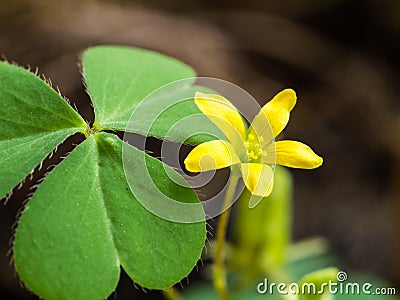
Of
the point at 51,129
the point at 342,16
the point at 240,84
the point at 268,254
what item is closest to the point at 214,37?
the point at 240,84

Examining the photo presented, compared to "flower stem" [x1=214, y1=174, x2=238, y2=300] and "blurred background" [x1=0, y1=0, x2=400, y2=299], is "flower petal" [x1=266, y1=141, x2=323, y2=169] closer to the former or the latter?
"flower stem" [x1=214, y1=174, x2=238, y2=300]

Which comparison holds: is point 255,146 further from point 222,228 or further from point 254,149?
point 222,228

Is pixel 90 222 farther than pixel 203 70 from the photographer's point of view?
No

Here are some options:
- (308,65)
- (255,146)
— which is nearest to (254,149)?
(255,146)

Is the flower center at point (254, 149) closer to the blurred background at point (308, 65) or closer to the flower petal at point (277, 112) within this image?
the flower petal at point (277, 112)

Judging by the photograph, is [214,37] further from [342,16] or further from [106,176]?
[106,176]

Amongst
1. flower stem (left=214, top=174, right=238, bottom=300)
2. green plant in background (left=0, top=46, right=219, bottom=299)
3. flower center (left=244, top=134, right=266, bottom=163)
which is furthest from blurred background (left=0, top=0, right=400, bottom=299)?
flower center (left=244, top=134, right=266, bottom=163)

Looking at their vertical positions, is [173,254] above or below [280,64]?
below
